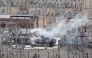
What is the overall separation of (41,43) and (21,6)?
11679mm

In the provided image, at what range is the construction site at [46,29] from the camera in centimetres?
1488

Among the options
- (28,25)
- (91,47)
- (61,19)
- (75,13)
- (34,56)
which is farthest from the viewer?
(75,13)

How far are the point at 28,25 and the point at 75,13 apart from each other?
6.31m

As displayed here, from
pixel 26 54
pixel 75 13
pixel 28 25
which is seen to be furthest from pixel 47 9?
pixel 26 54

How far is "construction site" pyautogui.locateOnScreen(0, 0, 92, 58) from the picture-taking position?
14.9 meters

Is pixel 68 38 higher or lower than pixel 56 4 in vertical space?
lower

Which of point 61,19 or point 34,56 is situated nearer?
point 34,56

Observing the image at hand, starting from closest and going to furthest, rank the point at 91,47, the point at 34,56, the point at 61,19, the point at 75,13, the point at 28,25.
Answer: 1. the point at 34,56
2. the point at 91,47
3. the point at 28,25
4. the point at 61,19
5. the point at 75,13

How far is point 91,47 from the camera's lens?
56.4ft

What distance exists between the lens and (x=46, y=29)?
74.0 ft

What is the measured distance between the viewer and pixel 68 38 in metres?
17.4

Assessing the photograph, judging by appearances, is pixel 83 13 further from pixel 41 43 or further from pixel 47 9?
pixel 41 43

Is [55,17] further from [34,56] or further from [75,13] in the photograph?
[34,56]

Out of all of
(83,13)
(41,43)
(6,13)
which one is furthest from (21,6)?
(41,43)
